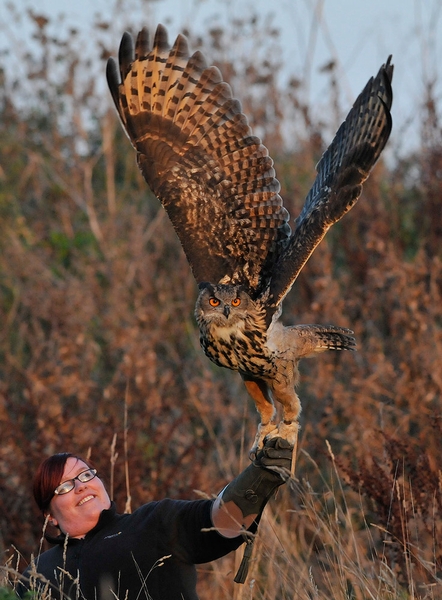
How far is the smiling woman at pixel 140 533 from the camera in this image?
2.98m

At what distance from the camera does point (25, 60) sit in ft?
29.6

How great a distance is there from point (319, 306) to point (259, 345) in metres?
3.31

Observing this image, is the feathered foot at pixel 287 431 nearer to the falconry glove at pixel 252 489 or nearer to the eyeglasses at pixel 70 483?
the falconry glove at pixel 252 489

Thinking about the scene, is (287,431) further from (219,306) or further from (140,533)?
(140,533)

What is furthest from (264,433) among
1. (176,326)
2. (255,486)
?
(176,326)

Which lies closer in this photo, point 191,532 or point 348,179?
point 191,532

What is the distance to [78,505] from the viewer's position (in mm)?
3152

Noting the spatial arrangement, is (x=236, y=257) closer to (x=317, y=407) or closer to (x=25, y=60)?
(x=317, y=407)

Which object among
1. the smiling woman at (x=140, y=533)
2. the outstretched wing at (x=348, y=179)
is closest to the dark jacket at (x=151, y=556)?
the smiling woman at (x=140, y=533)

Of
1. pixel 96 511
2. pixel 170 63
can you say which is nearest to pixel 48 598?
pixel 96 511

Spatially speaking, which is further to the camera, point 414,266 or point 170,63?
point 414,266

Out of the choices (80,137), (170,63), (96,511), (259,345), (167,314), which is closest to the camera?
(96,511)

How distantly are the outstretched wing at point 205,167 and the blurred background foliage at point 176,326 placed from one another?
3.49 feet

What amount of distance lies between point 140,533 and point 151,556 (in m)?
0.09
